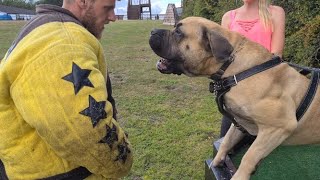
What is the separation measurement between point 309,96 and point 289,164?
3.56 feet

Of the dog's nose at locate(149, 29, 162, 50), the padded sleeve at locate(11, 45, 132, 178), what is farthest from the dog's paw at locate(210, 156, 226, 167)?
the padded sleeve at locate(11, 45, 132, 178)

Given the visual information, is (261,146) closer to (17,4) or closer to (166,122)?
(166,122)

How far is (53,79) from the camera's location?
1527 mm

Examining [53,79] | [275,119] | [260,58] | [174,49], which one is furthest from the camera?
[174,49]

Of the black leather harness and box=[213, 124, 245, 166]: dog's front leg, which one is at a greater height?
the black leather harness

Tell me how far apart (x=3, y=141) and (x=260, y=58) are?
1.77 m

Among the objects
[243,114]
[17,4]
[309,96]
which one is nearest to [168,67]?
[243,114]

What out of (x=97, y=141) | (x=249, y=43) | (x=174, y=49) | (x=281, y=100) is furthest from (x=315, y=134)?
(x=97, y=141)

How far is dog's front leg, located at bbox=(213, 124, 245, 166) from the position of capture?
3025mm

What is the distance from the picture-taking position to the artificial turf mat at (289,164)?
3287 millimetres

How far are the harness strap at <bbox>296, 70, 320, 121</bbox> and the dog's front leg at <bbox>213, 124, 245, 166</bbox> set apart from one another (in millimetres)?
527

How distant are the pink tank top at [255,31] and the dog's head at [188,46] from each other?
78 centimetres

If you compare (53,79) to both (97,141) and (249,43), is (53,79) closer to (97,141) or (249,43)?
(97,141)

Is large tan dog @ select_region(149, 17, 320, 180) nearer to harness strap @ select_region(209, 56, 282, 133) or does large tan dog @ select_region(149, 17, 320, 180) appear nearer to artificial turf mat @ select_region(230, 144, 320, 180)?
harness strap @ select_region(209, 56, 282, 133)
